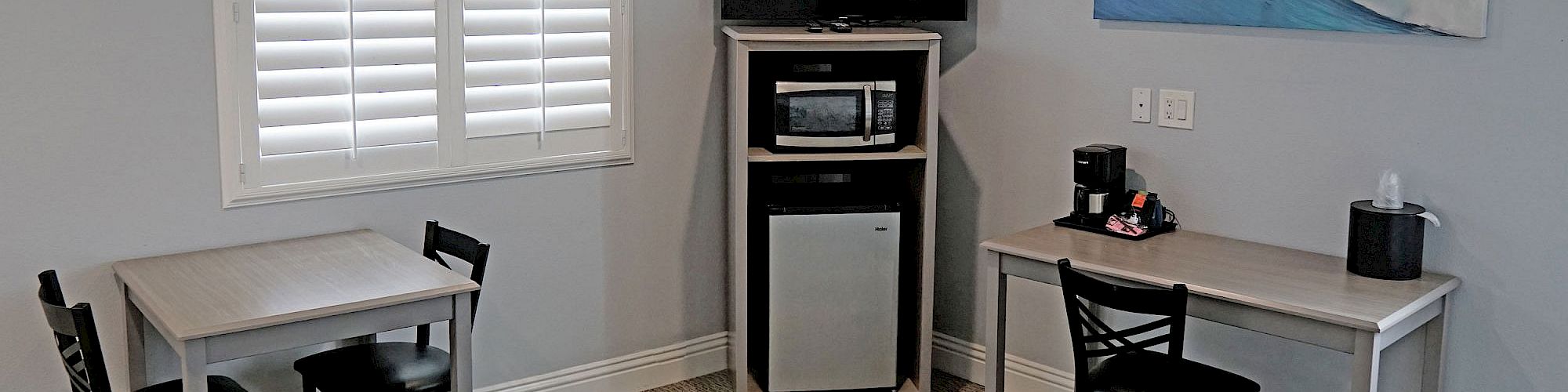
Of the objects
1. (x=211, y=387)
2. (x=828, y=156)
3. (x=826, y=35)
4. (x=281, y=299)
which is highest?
(x=826, y=35)

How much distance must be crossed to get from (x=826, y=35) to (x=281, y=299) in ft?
5.47

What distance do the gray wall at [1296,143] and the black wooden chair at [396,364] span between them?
1.66 meters

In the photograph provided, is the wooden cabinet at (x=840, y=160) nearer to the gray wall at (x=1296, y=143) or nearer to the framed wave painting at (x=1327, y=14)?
the gray wall at (x=1296, y=143)

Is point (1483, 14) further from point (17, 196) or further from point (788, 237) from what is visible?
point (17, 196)

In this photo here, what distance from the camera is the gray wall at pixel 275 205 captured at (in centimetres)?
274

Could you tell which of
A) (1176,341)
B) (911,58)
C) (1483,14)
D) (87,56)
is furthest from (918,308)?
(87,56)

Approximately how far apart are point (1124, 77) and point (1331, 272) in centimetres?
83

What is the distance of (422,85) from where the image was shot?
127 inches

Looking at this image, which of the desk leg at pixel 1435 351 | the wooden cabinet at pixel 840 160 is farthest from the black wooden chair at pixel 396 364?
the desk leg at pixel 1435 351

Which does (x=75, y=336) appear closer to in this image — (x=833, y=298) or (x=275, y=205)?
(x=275, y=205)

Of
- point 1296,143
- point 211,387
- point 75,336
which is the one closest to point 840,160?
point 1296,143

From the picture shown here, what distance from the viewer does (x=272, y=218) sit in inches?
120

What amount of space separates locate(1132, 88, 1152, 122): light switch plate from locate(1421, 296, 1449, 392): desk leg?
89 cm

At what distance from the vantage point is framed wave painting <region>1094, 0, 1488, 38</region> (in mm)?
2744
